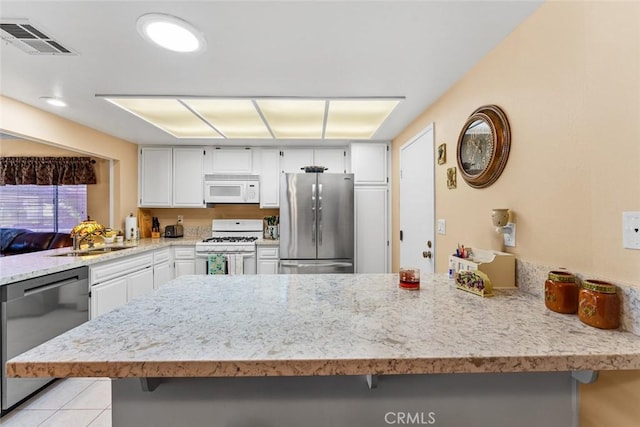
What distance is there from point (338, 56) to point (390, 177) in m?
2.21

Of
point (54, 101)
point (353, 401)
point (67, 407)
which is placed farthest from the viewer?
point (54, 101)

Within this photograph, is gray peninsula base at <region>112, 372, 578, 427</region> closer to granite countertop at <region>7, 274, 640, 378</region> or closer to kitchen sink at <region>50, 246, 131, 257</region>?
granite countertop at <region>7, 274, 640, 378</region>

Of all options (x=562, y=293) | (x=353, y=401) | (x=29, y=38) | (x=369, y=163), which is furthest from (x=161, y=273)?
(x=562, y=293)

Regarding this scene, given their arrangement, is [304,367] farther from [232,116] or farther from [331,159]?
[331,159]

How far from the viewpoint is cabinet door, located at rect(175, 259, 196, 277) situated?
370 centimetres

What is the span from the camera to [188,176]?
396cm

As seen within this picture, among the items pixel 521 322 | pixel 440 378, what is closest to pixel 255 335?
pixel 440 378

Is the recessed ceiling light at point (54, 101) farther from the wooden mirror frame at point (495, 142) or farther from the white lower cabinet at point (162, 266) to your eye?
the wooden mirror frame at point (495, 142)

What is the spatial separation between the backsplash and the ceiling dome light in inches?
79.8

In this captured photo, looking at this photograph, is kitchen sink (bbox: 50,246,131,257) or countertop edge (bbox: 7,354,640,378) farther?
kitchen sink (bbox: 50,246,131,257)

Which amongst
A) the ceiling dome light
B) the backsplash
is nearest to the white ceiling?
the ceiling dome light

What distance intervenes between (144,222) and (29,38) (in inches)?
119

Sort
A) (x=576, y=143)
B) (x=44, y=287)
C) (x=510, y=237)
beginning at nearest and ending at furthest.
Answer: (x=576, y=143), (x=510, y=237), (x=44, y=287)

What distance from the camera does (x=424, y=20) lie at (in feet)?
4.51
